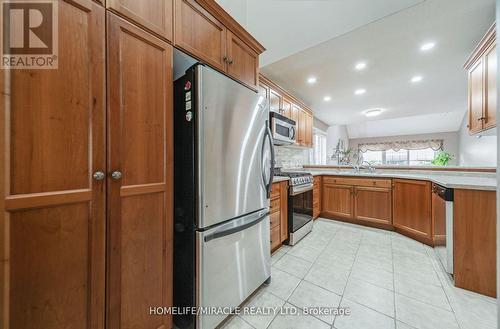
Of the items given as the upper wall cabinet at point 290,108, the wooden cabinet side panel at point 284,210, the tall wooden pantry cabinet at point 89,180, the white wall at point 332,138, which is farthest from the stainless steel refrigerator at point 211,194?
the white wall at point 332,138

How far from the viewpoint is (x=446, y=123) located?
6.96 metres

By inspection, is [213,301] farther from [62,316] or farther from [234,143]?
[234,143]

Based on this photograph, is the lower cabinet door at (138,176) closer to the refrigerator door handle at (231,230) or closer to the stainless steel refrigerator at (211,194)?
the stainless steel refrigerator at (211,194)

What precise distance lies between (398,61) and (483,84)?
1.04m

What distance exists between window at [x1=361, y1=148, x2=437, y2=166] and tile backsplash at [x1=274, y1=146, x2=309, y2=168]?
507cm

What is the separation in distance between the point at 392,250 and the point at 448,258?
637 millimetres

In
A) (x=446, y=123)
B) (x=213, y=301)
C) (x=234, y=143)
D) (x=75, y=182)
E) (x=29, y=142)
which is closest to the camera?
(x=29, y=142)

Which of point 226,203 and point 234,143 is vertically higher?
point 234,143

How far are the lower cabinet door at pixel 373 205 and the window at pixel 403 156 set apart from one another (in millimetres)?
5669

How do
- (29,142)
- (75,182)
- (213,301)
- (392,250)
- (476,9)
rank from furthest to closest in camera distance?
(392,250) → (476,9) → (213,301) → (75,182) → (29,142)

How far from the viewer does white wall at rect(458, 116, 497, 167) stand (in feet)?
16.0

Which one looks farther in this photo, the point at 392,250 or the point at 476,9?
the point at 392,250

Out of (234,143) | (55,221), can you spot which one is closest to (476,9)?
(234,143)

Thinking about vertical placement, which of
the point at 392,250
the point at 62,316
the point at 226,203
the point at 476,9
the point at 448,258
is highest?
the point at 476,9
